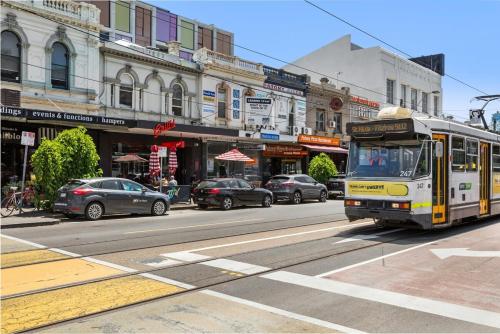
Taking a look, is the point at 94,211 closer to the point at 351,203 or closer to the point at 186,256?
the point at 186,256

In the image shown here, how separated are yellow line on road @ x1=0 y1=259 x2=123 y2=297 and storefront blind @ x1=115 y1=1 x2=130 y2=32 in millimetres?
41363

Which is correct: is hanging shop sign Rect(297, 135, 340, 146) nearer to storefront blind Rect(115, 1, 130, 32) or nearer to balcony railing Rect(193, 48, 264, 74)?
balcony railing Rect(193, 48, 264, 74)

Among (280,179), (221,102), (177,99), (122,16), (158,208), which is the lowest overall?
(158,208)

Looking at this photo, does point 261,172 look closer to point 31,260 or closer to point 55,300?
point 31,260

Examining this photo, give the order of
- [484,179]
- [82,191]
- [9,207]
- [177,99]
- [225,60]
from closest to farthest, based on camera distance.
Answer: [484,179] < [82,191] < [9,207] < [177,99] < [225,60]

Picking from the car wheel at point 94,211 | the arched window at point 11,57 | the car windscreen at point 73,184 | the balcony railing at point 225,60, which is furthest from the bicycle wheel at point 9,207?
the balcony railing at point 225,60

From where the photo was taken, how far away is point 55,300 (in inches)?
248

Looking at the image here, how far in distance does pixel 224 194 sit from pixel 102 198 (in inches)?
244

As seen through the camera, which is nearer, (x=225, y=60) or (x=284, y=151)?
(x=225, y=60)

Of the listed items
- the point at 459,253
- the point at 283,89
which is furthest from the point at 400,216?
the point at 283,89

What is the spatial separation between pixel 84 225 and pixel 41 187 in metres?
4.03

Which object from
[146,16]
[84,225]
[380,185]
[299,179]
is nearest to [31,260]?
→ [84,225]

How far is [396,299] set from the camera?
6.39 meters

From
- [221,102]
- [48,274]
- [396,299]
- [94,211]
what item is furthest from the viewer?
[221,102]
